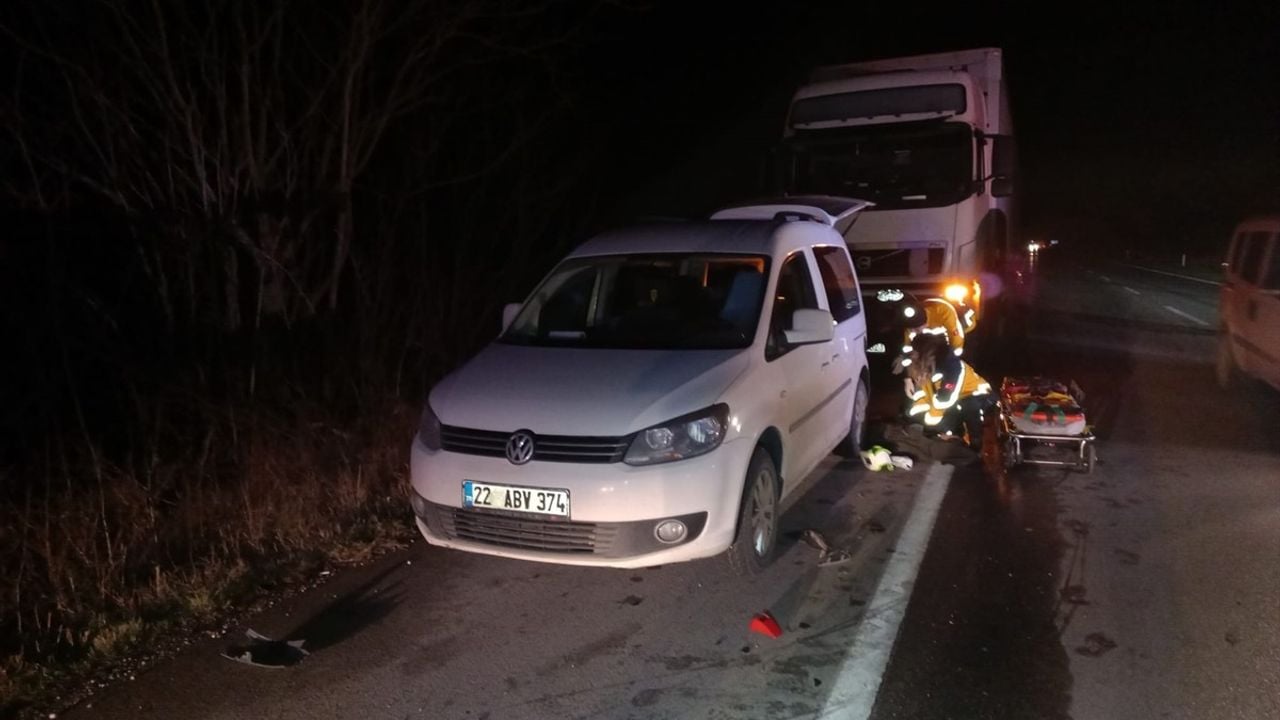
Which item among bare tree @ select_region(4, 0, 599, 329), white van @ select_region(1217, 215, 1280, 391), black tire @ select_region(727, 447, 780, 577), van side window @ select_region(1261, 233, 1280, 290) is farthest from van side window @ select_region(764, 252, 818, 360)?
van side window @ select_region(1261, 233, 1280, 290)

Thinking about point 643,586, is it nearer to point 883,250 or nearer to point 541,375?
point 541,375

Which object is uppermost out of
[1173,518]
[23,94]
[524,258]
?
[23,94]

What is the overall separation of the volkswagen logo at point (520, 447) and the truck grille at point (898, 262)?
6.14 m

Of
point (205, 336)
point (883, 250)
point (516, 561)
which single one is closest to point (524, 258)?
point (883, 250)

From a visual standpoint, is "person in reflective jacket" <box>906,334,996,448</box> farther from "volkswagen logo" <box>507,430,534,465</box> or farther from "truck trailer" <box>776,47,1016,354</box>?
"volkswagen logo" <box>507,430,534,465</box>

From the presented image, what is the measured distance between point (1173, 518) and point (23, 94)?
8.43 meters

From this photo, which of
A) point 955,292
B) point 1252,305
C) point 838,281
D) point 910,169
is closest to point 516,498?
point 838,281

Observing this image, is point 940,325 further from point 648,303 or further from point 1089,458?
point 648,303

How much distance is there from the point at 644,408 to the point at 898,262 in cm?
638

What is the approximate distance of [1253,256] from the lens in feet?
29.1

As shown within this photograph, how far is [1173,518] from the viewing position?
563 cm

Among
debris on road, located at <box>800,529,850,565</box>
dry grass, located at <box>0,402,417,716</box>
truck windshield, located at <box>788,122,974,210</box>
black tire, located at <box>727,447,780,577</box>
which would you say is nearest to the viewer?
dry grass, located at <box>0,402,417,716</box>

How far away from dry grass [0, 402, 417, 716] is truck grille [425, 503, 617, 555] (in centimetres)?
101

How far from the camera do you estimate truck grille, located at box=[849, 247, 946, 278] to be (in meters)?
9.72
